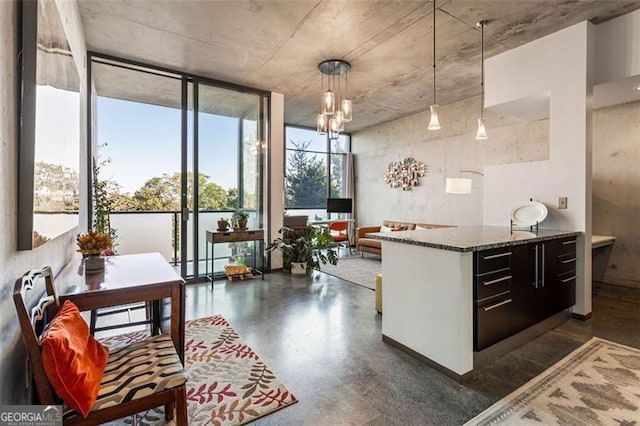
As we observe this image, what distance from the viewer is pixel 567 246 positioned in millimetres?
3070

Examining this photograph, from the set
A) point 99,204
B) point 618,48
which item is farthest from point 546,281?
point 99,204

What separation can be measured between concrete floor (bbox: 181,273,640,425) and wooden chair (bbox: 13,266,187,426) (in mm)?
638

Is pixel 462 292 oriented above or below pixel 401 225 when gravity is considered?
below

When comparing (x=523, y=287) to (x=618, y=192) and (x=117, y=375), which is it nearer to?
(x=618, y=192)

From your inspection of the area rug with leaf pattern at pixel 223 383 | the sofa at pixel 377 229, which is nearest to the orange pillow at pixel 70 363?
the area rug with leaf pattern at pixel 223 383

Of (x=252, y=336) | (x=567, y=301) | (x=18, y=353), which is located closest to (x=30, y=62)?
(x=18, y=353)

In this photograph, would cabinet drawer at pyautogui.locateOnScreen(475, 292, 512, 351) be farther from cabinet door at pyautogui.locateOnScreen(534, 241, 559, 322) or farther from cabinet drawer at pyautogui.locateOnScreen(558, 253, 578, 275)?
cabinet drawer at pyautogui.locateOnScreen(558, 253, 578, 275)

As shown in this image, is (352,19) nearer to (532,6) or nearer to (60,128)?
(532,6)

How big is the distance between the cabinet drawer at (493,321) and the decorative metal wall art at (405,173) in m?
4.51

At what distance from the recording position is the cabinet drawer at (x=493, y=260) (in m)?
2.19

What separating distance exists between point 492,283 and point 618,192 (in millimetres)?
3156

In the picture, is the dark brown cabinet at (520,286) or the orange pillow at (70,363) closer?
the orange pillow at (70,363)

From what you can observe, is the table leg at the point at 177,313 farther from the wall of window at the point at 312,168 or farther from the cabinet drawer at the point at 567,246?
the wall of window at the point at 312,168

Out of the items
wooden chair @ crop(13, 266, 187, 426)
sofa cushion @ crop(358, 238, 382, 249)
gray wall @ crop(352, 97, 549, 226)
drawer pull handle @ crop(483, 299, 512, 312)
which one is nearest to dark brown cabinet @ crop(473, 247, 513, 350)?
drawer pull handle @ crop(483, 299, 512, 312)
